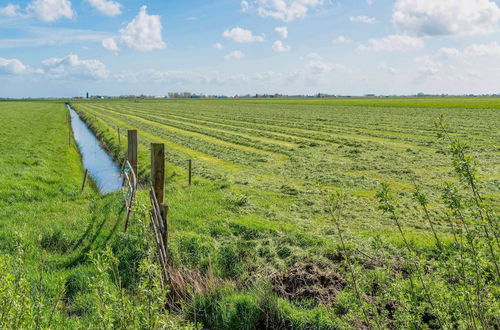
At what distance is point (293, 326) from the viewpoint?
20.1 feet

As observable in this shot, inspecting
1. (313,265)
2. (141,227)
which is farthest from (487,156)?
(141,227)

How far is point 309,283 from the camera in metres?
7.24

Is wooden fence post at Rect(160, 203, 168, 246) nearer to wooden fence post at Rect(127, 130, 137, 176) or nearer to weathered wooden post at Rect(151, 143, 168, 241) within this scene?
weathered wooden post at Rect(151, 143, 168, 241)

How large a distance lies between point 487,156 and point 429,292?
20338mm

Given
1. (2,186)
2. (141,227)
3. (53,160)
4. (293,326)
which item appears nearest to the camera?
(141,227)

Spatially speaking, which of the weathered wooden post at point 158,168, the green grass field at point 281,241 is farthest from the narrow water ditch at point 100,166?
the weathered wooden post at point 158,168

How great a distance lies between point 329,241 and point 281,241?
1199 mm

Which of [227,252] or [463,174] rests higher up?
[463,174]

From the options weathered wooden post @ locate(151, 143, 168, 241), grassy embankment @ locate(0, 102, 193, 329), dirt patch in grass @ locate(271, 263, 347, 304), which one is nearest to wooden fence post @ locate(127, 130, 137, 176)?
grassy embankment @ locate(0, 102, 193, 329)

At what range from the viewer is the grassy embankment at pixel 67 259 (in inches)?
150

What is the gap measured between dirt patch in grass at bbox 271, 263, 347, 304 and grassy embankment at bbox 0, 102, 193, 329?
240cm

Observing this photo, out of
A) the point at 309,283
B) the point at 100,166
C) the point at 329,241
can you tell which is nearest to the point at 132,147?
the point at 329,241

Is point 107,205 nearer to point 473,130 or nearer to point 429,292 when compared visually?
point 429,292

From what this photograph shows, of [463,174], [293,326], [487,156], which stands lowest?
[293,326]
